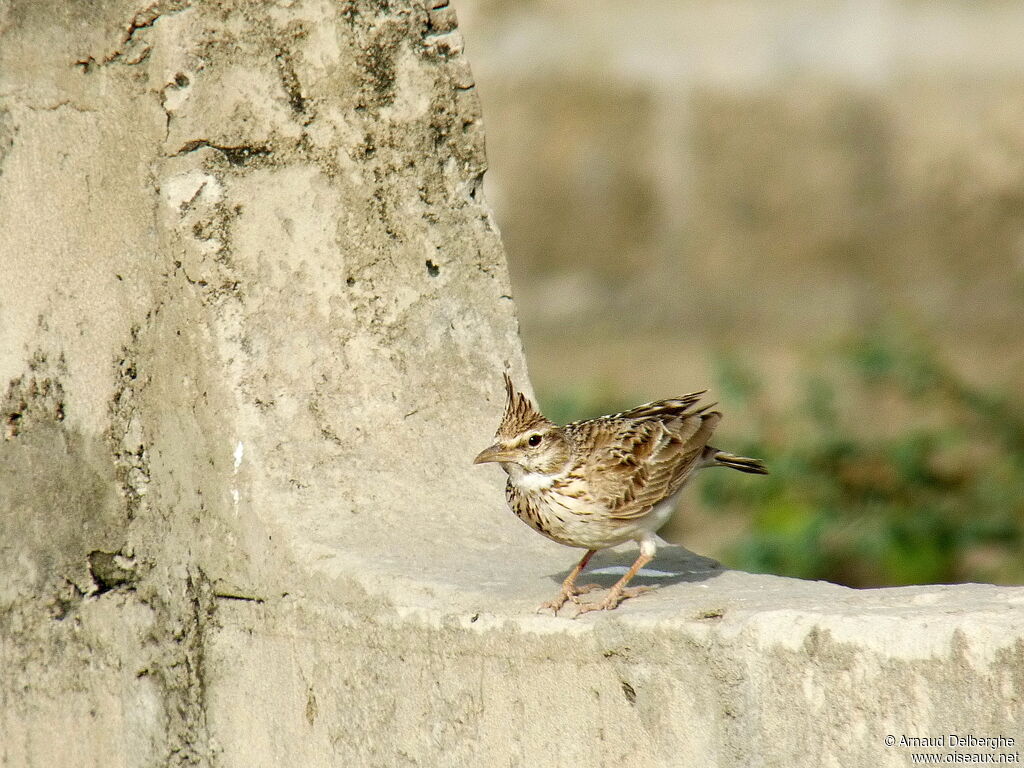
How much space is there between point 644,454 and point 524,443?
376mm

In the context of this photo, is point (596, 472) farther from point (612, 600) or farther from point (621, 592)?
point (612, 600)

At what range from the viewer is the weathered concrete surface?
3145 mm

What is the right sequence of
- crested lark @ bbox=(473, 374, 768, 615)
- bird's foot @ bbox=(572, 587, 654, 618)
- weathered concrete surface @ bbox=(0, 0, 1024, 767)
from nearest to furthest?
bird's foot @ bbox=(572, 587, 654, 618) → weathered concrete surface @ bbox=(0, 0, 1024, 767) → crested lark @ bbox=(473, 374, 768, 615)

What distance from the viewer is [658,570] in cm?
348

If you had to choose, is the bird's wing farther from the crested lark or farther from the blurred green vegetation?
the blurred green vegetation

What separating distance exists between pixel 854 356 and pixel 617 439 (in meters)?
3.99

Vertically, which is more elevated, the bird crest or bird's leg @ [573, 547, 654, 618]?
the bird crest

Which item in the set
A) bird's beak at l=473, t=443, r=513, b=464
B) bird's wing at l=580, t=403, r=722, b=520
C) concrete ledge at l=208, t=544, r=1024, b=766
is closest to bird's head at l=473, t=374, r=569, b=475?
bird's beak at l=473, t=443, r=513, b=464

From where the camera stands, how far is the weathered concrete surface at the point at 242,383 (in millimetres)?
3145

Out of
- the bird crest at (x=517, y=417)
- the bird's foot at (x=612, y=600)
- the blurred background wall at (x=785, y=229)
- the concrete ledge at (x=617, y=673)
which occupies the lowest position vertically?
the concrete ledge at (x=617, y=673)

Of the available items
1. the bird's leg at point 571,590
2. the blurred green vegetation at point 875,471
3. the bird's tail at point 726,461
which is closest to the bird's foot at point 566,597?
the bird's leg at point 571,590

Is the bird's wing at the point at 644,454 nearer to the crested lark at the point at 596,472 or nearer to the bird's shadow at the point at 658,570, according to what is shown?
the crested lark at the point at 596,472

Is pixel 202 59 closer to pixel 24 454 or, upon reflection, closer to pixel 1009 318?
pixel 24 454

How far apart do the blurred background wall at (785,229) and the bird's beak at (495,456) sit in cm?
398
